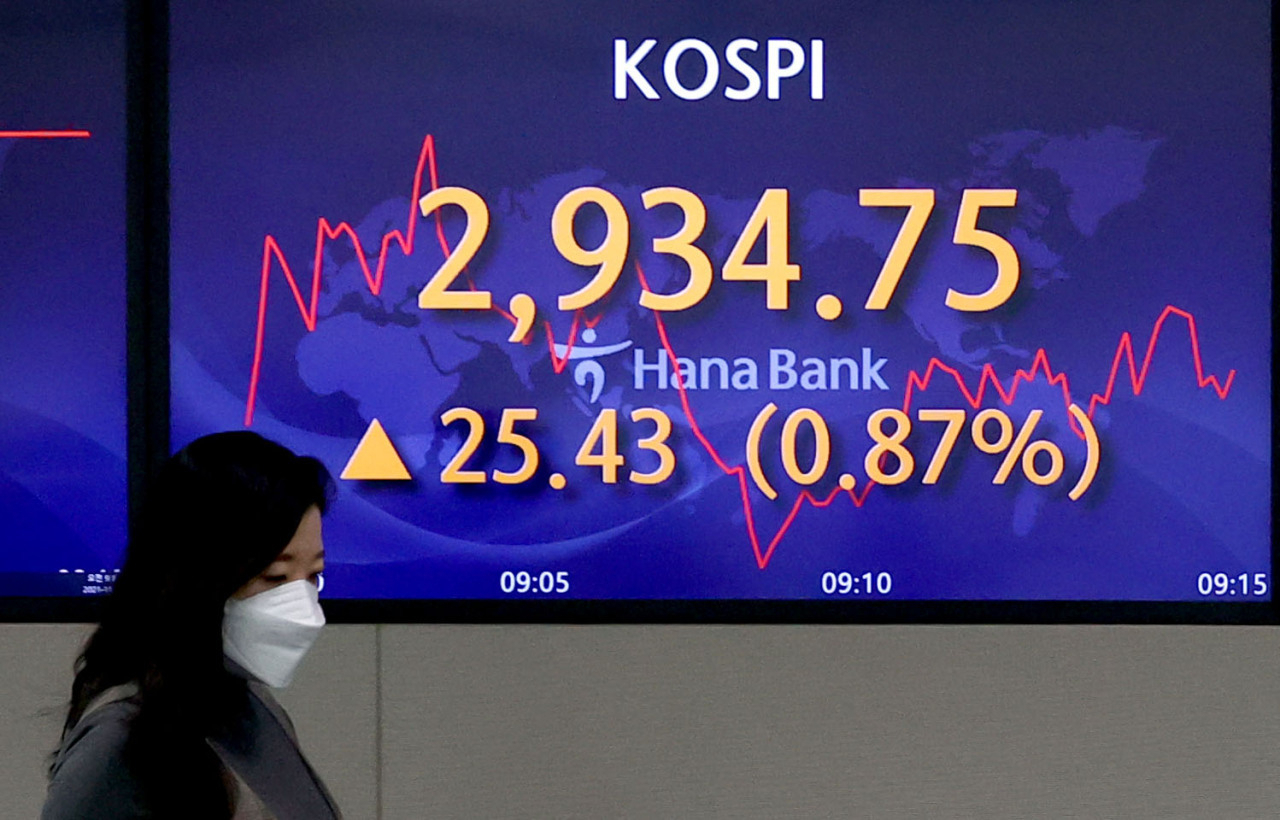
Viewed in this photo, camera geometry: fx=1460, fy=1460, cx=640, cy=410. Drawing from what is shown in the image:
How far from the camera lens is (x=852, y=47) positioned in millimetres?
2842

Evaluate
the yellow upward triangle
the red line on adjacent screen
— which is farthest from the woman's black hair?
the red line on adjacent screen

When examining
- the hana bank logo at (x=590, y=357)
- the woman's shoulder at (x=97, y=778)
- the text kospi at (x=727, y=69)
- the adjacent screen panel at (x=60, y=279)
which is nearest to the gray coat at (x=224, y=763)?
the woman's shoulder at (x=97, y=778)

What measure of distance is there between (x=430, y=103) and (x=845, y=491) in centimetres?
111

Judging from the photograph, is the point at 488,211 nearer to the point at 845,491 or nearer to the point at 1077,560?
the point at 845,491

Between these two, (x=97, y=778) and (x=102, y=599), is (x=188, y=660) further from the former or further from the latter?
(x=102, y=599)

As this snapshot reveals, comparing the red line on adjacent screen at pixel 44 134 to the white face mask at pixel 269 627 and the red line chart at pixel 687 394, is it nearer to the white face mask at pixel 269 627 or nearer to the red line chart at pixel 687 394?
the red line chart at pixel 687 394

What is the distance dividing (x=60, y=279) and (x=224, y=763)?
64.6 inches

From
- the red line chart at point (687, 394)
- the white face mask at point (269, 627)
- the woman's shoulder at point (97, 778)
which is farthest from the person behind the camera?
the red line chart at point (687, 394)

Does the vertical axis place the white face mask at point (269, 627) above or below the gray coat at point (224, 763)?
above

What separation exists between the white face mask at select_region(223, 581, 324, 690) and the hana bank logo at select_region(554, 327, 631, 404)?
123 cm

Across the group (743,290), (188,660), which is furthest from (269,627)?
(743,290)

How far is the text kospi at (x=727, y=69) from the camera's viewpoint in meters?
2.85

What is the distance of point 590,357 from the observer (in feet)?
9.38

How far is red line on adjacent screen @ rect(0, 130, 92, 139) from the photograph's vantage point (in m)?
2.89
